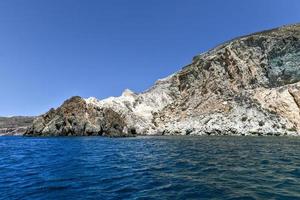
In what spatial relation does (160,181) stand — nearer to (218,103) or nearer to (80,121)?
(218,103)

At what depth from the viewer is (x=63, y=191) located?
15016 mm

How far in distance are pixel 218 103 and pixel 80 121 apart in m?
45.7

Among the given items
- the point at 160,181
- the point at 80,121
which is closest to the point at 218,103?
the point at 80,121

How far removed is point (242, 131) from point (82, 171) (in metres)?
59.8

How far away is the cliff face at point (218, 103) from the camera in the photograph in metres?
76.2

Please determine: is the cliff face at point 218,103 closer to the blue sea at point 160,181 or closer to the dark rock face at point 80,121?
the dark rock face at point 80,121

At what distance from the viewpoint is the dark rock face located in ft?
327

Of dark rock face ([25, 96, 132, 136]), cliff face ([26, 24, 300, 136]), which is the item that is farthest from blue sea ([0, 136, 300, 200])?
dark rock face ([25, 96, 132, 136])

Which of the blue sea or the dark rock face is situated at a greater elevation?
the dark rock face

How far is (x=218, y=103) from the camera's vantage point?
88375 millimetres

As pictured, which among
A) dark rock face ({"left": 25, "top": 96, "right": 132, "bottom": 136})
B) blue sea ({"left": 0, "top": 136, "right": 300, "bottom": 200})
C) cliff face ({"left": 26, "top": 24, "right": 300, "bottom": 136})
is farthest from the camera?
dark rock face ({"left": 25, "top": 96, "right": 132, "bottom": 136})

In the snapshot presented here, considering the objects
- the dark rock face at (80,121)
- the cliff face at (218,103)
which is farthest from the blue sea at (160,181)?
the dark rock face at (80,121)

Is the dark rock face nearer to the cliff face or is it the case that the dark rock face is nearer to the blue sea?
the cliff face

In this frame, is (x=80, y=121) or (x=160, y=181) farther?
(x=80, y=121)
